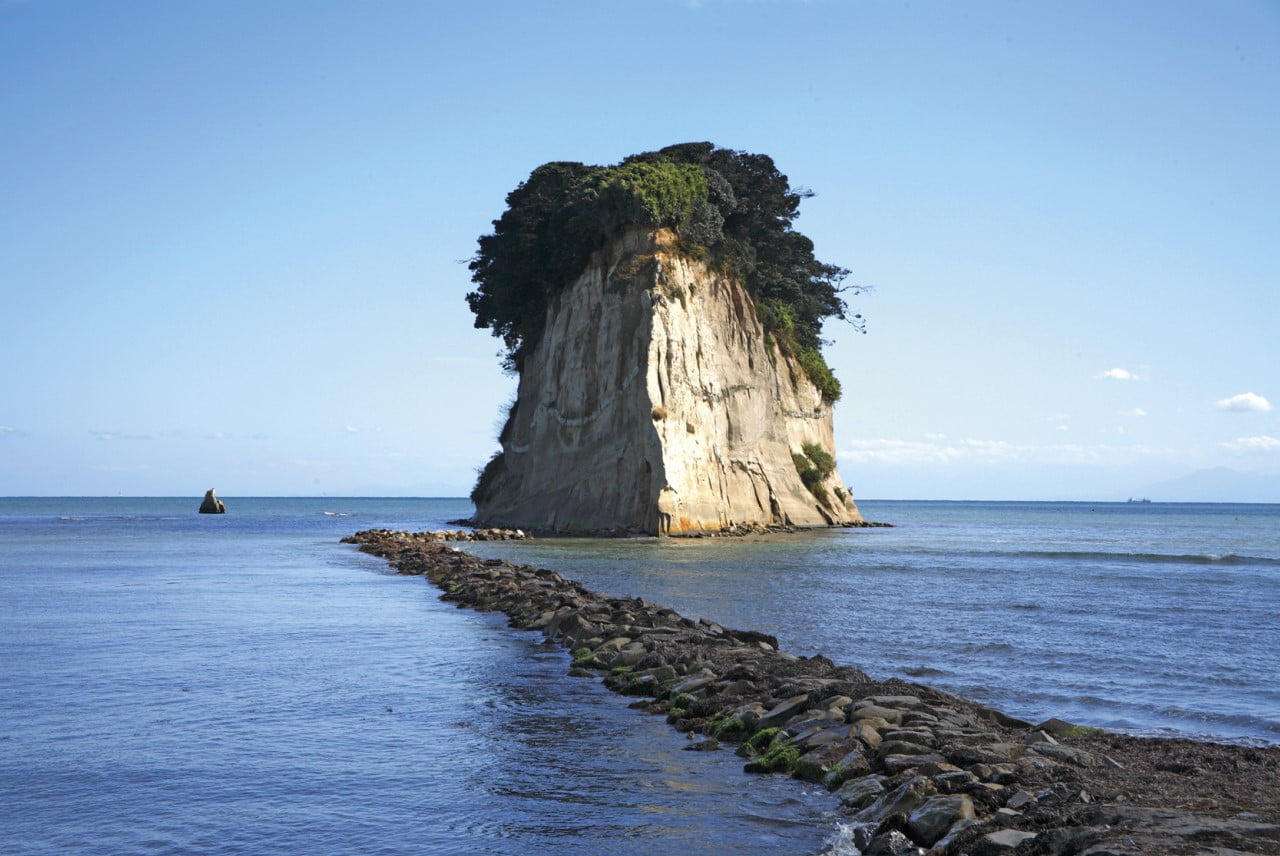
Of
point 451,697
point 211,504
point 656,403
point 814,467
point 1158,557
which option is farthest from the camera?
point 211,504

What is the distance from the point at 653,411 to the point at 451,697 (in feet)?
134

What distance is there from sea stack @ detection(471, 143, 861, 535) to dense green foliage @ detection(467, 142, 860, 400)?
411 millimetres

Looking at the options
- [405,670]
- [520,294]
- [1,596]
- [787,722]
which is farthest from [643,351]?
[787,722]

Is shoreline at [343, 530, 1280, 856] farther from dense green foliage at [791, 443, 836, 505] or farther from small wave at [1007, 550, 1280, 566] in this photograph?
dense green foliage at [791, 443, 836, 505]

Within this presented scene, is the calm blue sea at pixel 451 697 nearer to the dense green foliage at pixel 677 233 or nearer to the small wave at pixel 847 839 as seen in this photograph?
the small wave at pixel 847 839

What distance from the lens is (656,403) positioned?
2185 inches

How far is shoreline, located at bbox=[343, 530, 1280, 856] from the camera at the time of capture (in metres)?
8.13

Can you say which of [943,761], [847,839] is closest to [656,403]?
[943,761]

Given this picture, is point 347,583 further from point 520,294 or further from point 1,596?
point 520,294

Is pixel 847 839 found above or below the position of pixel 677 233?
below

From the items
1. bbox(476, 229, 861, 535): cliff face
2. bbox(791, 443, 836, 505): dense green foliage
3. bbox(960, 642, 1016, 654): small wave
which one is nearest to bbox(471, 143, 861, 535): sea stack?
bbox(476, 229, 861, 535): cliff face

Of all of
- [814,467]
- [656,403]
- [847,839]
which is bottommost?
[847,839]

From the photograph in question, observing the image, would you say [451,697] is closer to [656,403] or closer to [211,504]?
[656,403]

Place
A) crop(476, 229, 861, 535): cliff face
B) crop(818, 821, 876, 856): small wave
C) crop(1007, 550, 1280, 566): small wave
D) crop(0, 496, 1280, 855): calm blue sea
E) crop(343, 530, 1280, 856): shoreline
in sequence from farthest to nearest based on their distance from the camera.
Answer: crop(476, 229, 861, 535): cliff face → crop(1007, 550, 1280, 566): small wave → crop(0, 496, 1280, 855): calm blue sea → crop(818, 821, 876, 856): small wave → crop(343, 530, 1280, 856): shoreline
